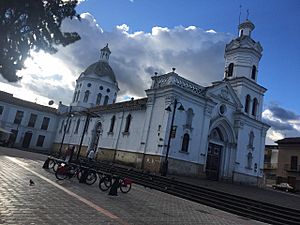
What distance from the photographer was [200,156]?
2623 centimetres

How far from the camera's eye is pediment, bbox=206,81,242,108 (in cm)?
2836

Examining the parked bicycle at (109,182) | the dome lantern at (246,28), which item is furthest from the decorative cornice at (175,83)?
the parked bicycle at (109,182)

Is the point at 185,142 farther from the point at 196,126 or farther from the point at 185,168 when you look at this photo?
the point at 185,168

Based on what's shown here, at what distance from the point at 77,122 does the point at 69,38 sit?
32.3 meters

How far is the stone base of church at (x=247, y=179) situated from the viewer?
2991cm

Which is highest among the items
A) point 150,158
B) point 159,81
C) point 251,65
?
point 251,65

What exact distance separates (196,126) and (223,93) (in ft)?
19.7

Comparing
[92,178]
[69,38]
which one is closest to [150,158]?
[92,178]

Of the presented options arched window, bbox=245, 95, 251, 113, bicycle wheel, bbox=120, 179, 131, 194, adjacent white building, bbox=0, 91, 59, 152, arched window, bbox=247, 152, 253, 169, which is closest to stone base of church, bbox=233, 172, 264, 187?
arched window, bbox=247, 152, 253, 169

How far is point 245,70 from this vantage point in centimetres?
3272

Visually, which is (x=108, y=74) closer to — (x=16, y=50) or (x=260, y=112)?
(x=260, y=112)

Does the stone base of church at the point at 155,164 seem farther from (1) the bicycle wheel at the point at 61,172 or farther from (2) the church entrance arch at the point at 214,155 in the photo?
(1) the bicycle wheel at the point at 61,172

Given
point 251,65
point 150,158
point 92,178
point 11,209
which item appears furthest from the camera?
point 251,65

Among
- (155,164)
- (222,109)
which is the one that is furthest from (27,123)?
(222,109)
